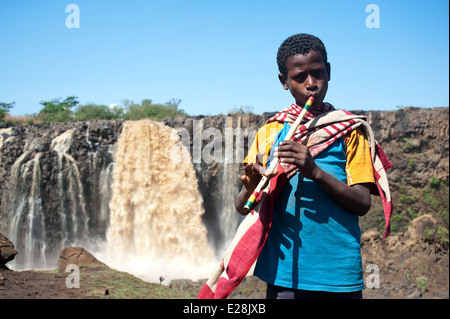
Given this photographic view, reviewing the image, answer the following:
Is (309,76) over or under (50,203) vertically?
over

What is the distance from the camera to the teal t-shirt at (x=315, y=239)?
1727mm

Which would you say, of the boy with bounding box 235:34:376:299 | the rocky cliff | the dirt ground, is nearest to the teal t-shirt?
the boy with bounding box 235:34:376:299

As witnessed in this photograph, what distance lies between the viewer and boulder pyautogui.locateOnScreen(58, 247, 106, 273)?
717 centimetres

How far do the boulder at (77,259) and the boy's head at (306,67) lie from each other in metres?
5.88

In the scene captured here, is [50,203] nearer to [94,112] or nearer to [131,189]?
[131,189]

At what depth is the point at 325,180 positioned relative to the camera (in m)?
1.67

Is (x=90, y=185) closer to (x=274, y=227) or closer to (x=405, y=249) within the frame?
(x=405, y=249)

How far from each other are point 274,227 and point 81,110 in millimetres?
25504

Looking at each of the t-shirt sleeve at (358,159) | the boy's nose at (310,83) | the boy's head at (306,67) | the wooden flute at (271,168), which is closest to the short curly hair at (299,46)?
the boy's head at (306,67)

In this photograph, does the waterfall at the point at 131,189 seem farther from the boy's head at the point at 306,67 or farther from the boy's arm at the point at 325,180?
the boy's arm at the point at 325,180

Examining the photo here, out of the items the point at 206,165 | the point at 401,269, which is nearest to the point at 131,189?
the point at 206,165

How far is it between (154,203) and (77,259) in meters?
8.34

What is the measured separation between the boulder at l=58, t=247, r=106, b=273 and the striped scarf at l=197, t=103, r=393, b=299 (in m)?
5.67
